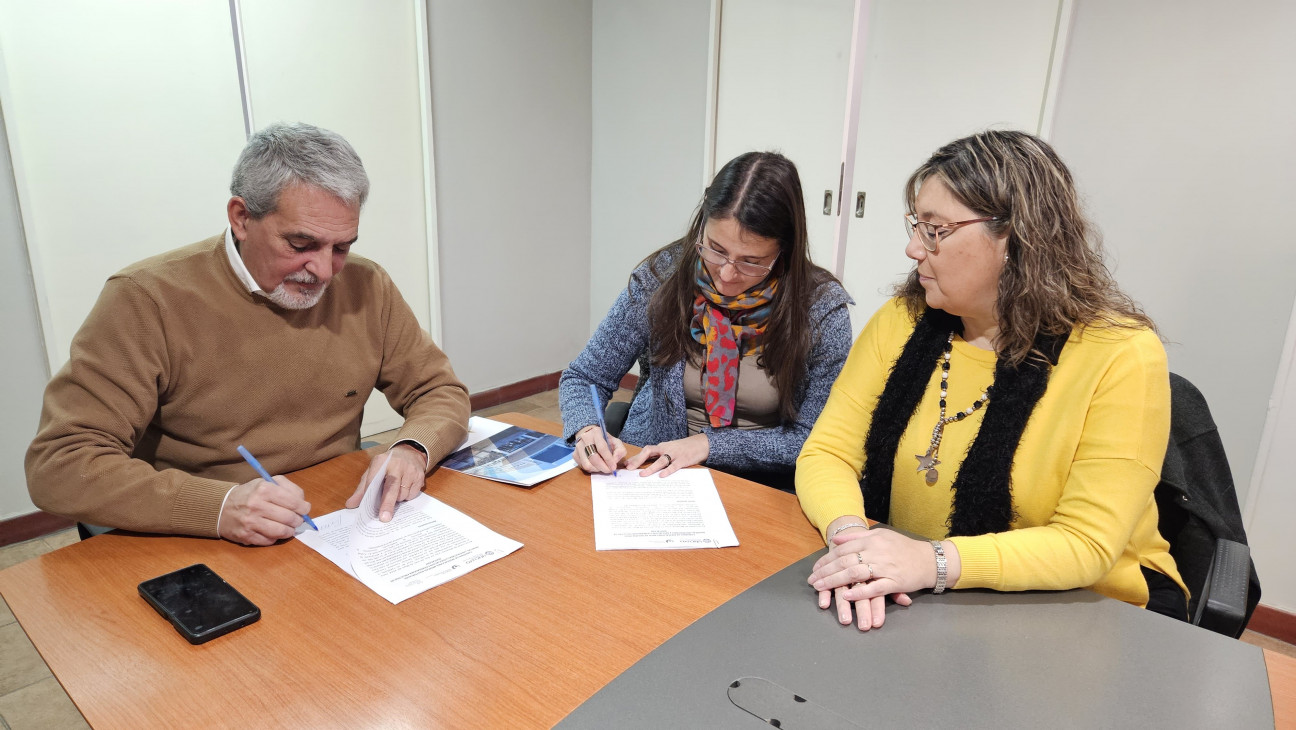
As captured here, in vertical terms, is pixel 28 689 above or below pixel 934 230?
below

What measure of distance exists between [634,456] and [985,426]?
66 centimetres

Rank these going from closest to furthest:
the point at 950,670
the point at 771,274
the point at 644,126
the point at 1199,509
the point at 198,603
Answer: the point at 950,670 → the point at 198,603 → the point at 1199,509 → the point at 771,274 → the point at 644,126

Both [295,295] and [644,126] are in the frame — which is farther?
[644,126]

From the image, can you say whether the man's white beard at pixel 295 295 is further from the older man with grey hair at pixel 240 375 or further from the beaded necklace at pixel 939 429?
the beaded necklace at pixel 939 429

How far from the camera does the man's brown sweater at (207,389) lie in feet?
3.72

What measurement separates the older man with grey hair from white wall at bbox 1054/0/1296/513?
225 cm

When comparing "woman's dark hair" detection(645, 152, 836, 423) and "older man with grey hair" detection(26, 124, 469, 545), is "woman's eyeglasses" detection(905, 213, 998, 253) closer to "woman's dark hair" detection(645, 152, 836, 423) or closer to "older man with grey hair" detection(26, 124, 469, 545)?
"woman's dark hair" detection(645, 152, 836, 423)

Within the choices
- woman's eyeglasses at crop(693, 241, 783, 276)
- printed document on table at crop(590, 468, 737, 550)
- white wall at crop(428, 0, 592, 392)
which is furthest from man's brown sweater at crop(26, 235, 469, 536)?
white wall at crop(428, 0, 592, 392)

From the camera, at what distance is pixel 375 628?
3.00 feet

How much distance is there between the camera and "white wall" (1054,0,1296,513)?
82.4 inches

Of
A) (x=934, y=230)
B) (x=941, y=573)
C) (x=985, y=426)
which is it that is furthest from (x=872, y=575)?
(x=934, y=230)

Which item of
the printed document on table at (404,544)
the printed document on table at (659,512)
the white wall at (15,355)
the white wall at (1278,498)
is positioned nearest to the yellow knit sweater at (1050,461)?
the printed document on table at (659,512)

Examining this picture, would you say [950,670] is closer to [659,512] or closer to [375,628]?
[659,512]

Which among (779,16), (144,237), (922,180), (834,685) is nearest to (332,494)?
(834,685)
